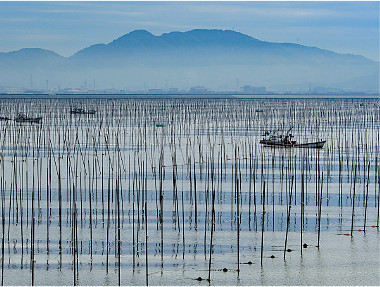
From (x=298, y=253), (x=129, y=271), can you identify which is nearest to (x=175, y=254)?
(x=129, y=271)

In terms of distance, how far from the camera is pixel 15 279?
385 inches

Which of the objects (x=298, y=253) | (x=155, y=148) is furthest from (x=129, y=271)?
(x=155, y=148)

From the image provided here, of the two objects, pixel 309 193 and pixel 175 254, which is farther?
pixel 309 193

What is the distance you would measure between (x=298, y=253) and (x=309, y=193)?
4.82m

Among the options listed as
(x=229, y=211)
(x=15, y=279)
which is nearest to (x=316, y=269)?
(x=229, y=211)

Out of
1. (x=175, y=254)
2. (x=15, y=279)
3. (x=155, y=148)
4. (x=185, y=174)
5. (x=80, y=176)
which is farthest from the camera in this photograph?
(x=155, y=148)

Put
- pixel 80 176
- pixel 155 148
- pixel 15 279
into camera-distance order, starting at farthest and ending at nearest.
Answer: pixel 155 148 < pixel 80 176 < pixel 15 279

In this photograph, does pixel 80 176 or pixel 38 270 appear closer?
pixel 38 270

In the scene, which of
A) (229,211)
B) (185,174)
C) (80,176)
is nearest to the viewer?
(229,211)

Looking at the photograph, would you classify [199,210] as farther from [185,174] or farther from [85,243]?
[185,174]

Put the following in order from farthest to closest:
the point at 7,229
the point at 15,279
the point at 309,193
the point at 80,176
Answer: the point at 80,176 → the point at 309,193 → the point at 7,229 → the point at 15,279

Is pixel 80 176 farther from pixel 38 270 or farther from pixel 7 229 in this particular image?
pixel 38 270

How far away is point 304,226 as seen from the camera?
12.7 m

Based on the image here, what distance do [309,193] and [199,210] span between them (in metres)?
3.26
